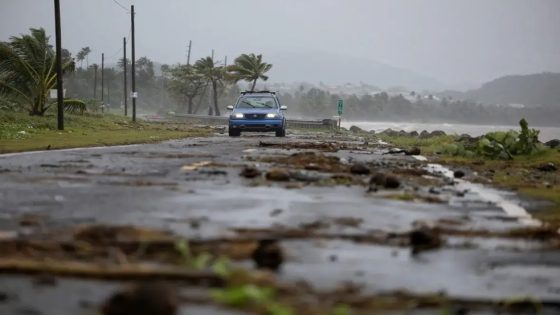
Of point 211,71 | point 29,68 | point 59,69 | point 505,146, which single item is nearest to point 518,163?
point 505,146

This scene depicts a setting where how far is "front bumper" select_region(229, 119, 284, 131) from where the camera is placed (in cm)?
3092

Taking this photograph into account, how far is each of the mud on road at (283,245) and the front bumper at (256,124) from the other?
70.3 feet

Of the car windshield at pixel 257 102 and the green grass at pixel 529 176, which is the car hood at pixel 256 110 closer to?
the car windshield at pixel 257 102

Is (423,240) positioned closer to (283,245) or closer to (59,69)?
(283,245)

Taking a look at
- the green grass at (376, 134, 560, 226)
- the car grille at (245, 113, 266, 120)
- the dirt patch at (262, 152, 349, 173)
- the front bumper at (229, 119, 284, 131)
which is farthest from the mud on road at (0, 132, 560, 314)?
the car grille at (245, 113, 266, 120)

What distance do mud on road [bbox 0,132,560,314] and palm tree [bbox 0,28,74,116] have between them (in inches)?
1116

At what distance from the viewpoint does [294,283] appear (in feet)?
13.3

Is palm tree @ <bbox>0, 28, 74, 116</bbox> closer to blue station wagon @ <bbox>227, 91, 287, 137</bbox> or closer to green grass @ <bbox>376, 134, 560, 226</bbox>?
blue station wagon @ <bbox>227, 91, 287, 137</bbox>

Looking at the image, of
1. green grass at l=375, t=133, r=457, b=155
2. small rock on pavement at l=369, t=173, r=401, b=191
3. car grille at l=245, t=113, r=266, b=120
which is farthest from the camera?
car grille at l=245, t=113, r=266, b=120

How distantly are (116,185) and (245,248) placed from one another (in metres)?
4.39

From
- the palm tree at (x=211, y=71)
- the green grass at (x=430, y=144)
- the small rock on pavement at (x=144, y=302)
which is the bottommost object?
the green grass at (x=430, y=144)

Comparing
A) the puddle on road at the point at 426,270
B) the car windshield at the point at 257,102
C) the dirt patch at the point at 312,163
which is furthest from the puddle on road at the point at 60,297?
the car windshield at the point at 257,102

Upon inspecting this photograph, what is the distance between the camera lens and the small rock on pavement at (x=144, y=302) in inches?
128

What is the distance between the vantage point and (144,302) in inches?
128
